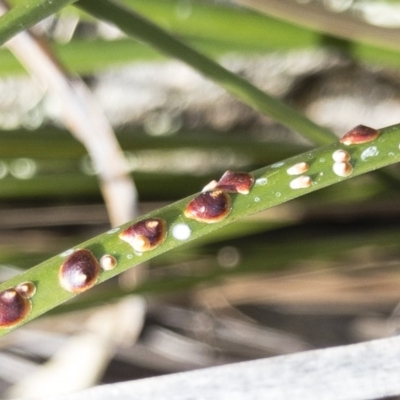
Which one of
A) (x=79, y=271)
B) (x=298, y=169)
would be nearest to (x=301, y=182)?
(x=298, y=169)

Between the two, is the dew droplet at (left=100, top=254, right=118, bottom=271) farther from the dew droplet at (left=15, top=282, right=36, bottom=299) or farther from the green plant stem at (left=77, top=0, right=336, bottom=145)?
the green plant stem at (left=77, top=0, right=336, bottom=145)

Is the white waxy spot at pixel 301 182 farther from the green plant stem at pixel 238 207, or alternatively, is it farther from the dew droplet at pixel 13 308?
the dew droplet at pixel 13 308

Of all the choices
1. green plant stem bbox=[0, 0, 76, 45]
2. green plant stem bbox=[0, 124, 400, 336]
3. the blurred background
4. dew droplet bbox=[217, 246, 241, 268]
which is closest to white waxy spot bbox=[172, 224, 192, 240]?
green plant stem bbox=[0, 124, 400, 336]

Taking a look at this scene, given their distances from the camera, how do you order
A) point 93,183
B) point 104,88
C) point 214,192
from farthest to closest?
point 104,88
point 93,183
point 214,192

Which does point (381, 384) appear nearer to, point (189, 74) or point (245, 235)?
point (245, 235)

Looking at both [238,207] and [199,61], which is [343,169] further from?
[199,61]

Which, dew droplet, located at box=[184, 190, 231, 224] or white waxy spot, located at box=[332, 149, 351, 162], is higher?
white waxy spot, located at box=[332, 149, 351, 162]

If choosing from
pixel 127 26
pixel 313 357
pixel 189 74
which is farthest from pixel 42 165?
pixel 313 357
